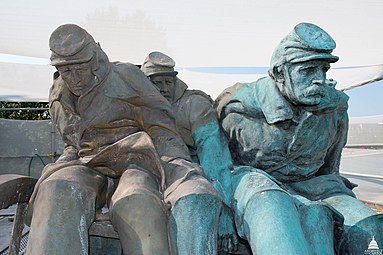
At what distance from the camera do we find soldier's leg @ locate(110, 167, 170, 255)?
187 cm

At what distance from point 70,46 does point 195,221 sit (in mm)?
828

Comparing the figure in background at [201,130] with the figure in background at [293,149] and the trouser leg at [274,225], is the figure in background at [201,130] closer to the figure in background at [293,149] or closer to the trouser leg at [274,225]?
the figure in background at [293,149]

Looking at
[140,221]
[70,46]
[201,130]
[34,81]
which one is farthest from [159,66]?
[34,81]

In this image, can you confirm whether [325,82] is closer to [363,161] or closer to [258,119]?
[258,119]

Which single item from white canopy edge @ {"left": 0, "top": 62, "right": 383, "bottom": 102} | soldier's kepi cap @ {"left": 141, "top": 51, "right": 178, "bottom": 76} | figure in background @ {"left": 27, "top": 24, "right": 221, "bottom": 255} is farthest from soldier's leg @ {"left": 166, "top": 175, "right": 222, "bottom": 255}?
white canopy edge @ {"left": 0, "top": 62, "right": 383, "bottom": 102}

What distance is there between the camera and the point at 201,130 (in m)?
2.51

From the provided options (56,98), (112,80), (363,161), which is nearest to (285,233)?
(112,80)

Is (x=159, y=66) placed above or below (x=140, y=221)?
above

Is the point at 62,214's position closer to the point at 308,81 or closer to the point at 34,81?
the point at 308,81

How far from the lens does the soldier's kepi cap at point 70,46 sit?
2.02m

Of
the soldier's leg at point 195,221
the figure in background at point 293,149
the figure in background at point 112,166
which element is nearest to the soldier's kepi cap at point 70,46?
the figure in background at point 112,166

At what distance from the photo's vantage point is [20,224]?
8.43ft

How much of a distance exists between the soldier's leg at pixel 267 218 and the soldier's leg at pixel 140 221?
1.12 ft

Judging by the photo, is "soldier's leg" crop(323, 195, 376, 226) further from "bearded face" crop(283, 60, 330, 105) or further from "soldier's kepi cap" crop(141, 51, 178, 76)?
"soldier's kepi cap" crop(141, 51, 178, 76)
